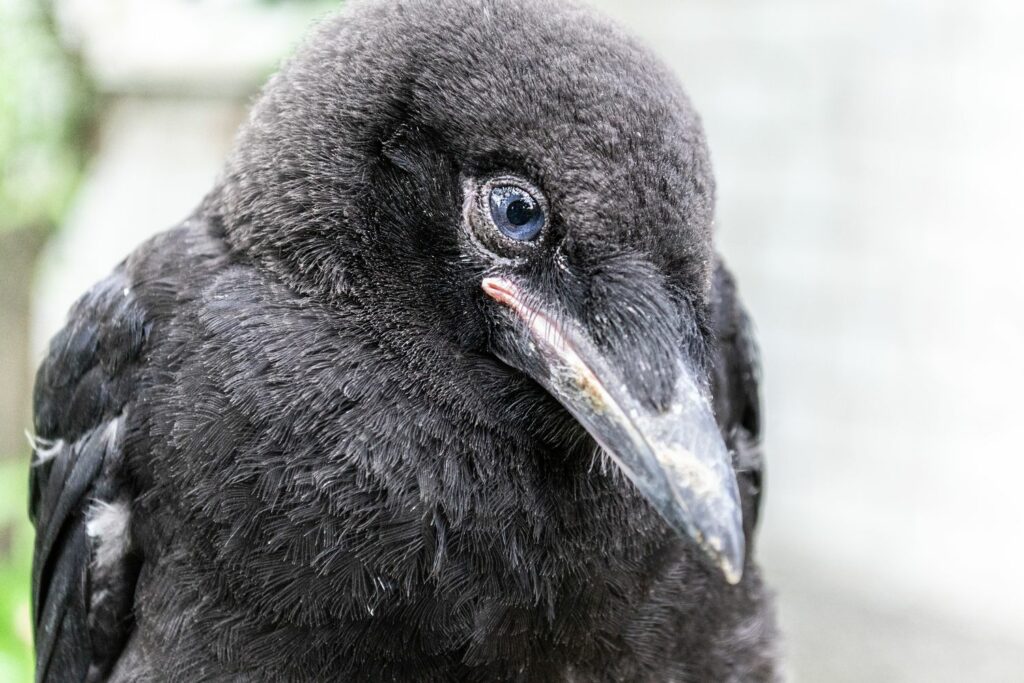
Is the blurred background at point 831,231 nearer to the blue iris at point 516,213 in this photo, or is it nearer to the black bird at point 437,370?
the black bird at point 437,370

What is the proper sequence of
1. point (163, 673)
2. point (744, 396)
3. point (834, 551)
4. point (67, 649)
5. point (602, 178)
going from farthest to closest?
point (834, 551) < point (744, 396) < point (67, 649) < point (163, 673) < point (602, 178)

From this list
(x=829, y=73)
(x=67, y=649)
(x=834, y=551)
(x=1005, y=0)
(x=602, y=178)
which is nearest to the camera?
(x=602, y=178)

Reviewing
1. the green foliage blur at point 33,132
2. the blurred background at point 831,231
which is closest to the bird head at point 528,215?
the blurred background at point 831,231

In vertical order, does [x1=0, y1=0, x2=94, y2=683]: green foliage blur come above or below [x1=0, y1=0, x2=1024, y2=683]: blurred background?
above

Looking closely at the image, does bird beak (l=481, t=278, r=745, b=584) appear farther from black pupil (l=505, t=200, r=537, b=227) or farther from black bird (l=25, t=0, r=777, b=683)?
black pupil (l=505, t=200, r=537, b=227)

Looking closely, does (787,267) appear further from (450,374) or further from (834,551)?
(450,374)

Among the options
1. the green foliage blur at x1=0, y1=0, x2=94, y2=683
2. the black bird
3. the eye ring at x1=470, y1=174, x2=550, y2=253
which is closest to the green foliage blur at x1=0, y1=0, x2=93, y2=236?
the green foliage blur at x1=0, y1=0, x2=94, y2=683

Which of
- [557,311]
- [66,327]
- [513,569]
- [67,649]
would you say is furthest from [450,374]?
[67,649]
